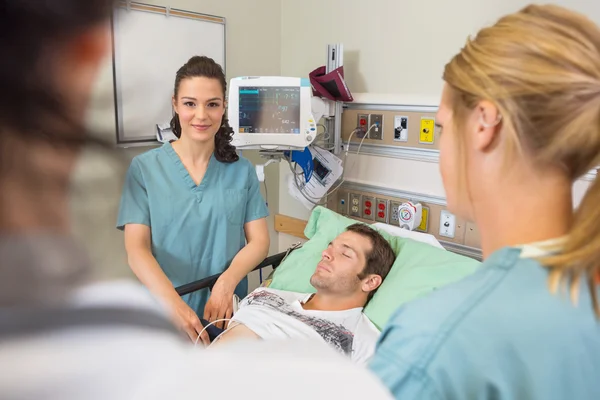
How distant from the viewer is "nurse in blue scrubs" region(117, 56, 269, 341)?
6.32 feet

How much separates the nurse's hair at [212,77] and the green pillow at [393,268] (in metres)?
0.60

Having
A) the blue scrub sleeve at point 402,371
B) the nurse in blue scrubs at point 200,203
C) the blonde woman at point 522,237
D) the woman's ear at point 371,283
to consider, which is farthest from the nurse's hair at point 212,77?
the blue scrub sleeve at point 402,371

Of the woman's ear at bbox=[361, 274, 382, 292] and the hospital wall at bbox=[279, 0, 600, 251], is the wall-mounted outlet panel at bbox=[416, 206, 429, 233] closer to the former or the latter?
the hospital wall at bbox=[279, 0, 600, 251]

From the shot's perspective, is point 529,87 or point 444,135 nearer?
point 529,87

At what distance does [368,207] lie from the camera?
8.96 ft

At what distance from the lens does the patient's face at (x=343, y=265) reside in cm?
209

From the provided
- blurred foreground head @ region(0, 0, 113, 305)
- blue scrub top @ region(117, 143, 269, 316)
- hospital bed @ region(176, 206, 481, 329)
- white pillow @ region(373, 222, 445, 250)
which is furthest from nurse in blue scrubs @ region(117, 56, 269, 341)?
blurred foreground head @ region(0, 0, 113, 305)

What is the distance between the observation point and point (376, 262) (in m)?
2.18

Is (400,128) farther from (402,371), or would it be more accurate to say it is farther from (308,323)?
(402,371)

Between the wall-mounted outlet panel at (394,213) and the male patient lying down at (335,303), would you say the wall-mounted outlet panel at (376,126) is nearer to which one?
the wall-mounted outlet panel at (394,213)

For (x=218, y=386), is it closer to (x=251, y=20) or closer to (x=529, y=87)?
(x=529, y=87)

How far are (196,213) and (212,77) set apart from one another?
1.79 feet

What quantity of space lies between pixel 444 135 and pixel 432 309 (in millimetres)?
343

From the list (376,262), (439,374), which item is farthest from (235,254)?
(439,374)
